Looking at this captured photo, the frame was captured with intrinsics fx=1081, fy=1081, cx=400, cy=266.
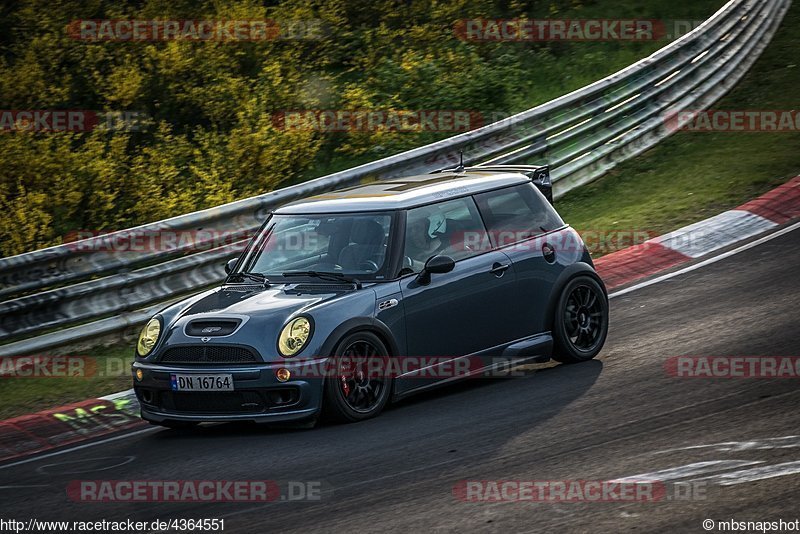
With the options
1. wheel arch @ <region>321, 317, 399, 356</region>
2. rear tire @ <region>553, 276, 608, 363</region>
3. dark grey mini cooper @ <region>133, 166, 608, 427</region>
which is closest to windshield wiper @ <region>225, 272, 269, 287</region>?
dark grey mini cooper @ <region>133, 166, 608, 427</region>

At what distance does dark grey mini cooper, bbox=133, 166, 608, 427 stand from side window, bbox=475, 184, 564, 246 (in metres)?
0.01

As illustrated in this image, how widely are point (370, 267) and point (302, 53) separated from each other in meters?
12.2

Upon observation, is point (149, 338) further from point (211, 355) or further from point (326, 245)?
point (326, 245)

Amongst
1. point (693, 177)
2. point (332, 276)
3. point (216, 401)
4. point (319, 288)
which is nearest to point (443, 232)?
point (332, 276)

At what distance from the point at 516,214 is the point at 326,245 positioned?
5.71 feet

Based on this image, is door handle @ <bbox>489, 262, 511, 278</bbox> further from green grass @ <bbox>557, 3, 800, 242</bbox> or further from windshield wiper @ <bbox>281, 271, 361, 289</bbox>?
green grass @ <bbox>557, 3, 800, 242</bbox>

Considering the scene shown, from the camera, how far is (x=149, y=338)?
821cm

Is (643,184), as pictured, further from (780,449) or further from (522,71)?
(780,449)

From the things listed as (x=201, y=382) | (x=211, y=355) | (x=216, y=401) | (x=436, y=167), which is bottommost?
(x=216, y=401)

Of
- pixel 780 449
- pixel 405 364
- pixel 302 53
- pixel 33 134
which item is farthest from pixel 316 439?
pixel 302 53

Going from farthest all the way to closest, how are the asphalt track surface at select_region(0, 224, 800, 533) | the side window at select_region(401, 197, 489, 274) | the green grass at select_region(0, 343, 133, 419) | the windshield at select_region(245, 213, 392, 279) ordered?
the green grass at select_region(0, 343, 133, 419) → the side window at select_region(401, 197, 489, 274) → the windshield at select_region(245, 213, 392, 279) → the asphalt track surface at select_region(0, 224, 800, 533)

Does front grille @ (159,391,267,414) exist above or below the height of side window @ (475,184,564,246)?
below

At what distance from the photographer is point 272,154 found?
50.2 feet

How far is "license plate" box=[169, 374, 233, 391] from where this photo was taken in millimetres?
7645
